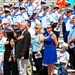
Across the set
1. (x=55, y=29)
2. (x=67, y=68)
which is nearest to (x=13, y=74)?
(x=67, y=68)

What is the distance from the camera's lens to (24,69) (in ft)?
33.1

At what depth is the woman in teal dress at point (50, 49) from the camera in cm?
1034

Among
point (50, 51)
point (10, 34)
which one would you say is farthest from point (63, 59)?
point (10, 34)

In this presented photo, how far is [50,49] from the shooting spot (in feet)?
34.2

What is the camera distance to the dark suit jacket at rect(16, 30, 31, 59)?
9.95 m

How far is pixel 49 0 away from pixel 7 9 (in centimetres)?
532

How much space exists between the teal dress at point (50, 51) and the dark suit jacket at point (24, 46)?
24.9 inches

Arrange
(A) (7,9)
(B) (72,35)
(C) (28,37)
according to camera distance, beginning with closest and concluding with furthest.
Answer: (C) (28,37), (B) (72,35), (A) (7,9)

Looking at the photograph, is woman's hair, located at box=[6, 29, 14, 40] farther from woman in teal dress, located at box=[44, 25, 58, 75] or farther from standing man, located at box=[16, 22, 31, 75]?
woman in teal dress, located at box=[44, 25, 58, 75]

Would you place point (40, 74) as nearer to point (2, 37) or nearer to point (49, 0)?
point (2, 37)

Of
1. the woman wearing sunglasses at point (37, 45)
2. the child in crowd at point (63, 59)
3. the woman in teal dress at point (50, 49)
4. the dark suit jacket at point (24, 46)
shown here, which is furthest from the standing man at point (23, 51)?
the child in crowd at point (63, 59)

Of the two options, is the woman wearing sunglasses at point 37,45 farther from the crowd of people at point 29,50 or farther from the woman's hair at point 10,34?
the woman's hair at point 10,34

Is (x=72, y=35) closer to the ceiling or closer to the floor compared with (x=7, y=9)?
closer to the floor

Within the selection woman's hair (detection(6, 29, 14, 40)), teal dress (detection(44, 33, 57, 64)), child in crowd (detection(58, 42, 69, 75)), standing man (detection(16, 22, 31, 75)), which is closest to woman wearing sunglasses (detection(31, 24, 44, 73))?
teal dress (detection(44, 33, 57, 64))
